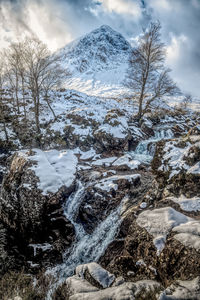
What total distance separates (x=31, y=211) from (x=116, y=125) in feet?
34.0

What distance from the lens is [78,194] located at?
7434 mm

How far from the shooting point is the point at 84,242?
627 cm

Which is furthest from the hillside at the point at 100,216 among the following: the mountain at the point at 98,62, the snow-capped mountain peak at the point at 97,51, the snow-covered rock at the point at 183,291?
the snow-capped mountain peak at the point at 97,51

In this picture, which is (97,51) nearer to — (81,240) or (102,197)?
(102,197)

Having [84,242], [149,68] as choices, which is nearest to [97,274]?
[84,242]

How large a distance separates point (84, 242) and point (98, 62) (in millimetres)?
101935

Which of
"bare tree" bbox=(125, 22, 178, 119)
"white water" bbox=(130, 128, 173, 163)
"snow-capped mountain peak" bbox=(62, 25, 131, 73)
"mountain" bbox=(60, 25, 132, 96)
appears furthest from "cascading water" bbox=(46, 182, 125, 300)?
"snow-capped mountain peak" bbox=(62, 25, 131, 73)

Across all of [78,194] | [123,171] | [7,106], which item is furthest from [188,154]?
[7,106]

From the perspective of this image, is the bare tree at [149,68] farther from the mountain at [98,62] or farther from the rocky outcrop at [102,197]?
the mountain at [98,62]

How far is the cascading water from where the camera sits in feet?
Answer: 18.3

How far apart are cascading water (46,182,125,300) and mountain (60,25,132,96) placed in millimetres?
48078

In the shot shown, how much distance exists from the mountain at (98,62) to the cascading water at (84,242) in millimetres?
48078

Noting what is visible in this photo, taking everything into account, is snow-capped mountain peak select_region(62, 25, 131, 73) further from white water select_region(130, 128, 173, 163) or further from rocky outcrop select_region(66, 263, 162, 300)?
rocky outcrop select_region(66, 263, 162, 300)

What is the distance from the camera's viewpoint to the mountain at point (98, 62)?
60325 millimetres
